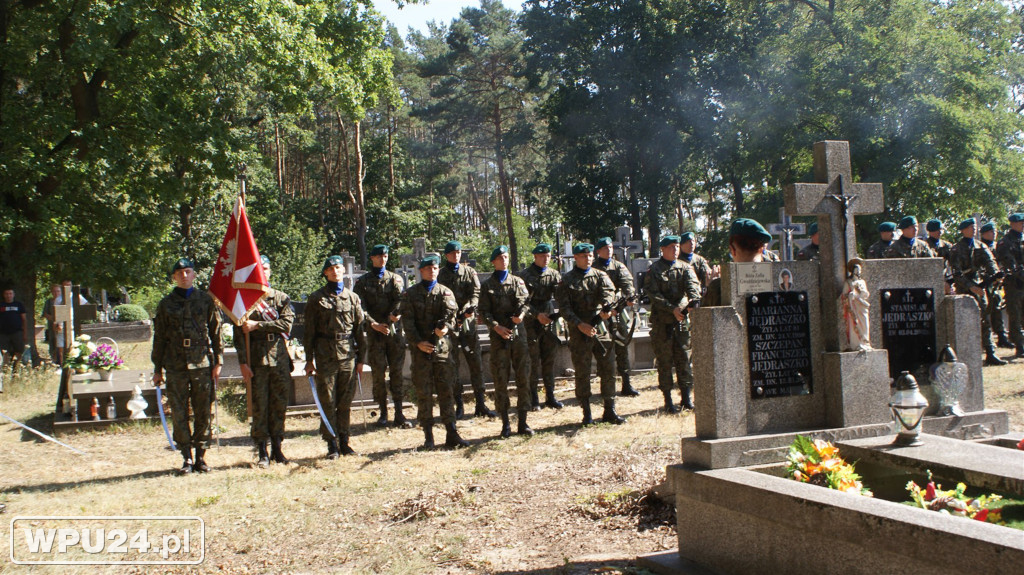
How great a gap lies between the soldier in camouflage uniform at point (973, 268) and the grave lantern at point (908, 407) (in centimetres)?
740

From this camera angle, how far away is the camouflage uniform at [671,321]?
970cm

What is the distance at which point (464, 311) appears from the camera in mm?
9914

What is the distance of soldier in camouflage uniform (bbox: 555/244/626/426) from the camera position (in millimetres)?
9156

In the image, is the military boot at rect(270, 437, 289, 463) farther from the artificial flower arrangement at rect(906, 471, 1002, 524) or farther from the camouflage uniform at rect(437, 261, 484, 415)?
the artificial flower arrangement at rect(906, 471, 1002, 524)

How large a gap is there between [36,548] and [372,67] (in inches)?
629

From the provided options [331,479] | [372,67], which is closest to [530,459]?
[331,479]

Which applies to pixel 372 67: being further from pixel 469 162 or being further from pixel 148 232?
pixel 469 162

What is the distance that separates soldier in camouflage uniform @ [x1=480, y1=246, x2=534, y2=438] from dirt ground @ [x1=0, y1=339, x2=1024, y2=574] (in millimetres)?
712

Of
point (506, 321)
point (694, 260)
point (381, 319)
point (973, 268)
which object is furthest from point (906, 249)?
point (381, 319)

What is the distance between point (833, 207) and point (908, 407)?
166 centimetres

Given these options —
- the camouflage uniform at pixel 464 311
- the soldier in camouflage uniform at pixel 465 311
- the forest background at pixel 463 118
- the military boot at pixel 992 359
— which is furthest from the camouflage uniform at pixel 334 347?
the forest background at pixel 463 118

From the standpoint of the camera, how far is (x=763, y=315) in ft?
17.2

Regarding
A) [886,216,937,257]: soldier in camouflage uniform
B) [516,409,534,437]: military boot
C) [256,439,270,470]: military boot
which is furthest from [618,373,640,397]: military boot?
[256,439,270,470]: military boot

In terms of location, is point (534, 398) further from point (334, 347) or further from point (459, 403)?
point (334, 347)
